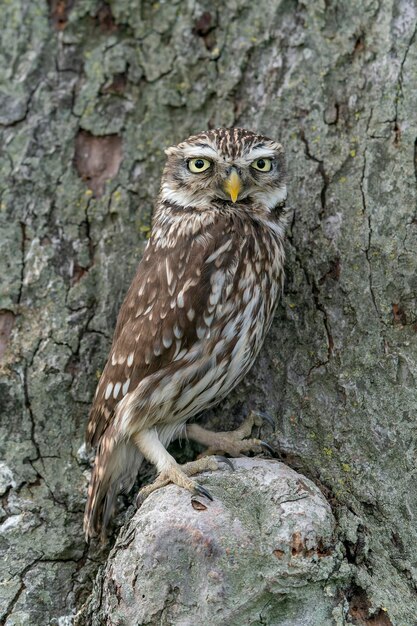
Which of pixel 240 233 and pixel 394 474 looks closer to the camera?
pixel 394 474

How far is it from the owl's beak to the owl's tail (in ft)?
3.24

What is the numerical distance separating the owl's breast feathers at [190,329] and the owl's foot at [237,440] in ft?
0.43

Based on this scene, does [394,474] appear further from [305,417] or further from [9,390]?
[9,390]

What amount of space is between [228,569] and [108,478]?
0.69m

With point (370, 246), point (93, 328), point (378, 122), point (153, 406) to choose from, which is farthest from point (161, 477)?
point (378, 122)

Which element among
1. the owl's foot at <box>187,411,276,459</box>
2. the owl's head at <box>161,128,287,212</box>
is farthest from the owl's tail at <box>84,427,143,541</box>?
the owl's head at <box>161,128,287,212</box>

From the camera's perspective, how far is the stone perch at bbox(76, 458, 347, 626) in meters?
2.21

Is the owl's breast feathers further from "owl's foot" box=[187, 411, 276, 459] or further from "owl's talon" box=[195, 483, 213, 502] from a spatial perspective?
"owl's talon" box=[195, 483, 213, 502]

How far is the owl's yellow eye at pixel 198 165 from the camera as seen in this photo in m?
2.86

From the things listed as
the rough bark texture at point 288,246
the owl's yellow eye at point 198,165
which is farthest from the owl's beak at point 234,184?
the rough bark texture at point 288,246

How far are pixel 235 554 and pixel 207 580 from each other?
0.37ft

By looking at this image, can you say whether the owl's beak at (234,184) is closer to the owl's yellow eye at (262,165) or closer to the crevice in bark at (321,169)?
the owl's yellow eye at (262,165)

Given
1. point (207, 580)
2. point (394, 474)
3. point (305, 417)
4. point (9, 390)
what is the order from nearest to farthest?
point (207, 580) < point (394, 474) < point (305, 417) < point (9, 390)

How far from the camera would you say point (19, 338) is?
9.71 ft
